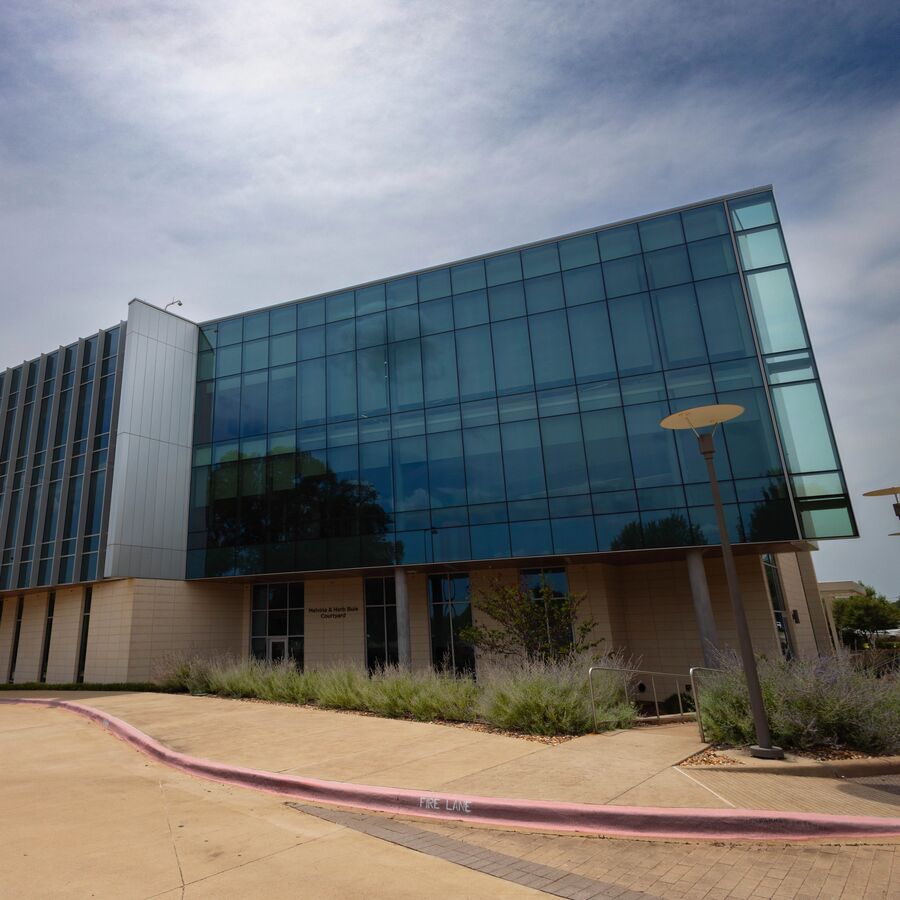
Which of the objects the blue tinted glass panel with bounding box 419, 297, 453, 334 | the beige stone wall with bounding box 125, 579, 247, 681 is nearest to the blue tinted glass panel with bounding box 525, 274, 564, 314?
the blue tinted glass panel with bounding box 419, 297, 453, 334

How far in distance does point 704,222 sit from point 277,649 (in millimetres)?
25029

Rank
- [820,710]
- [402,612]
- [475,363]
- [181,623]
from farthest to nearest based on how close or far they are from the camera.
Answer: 1. [181,623]
2. [402,612]
3. [475,363]
4. [820,710]

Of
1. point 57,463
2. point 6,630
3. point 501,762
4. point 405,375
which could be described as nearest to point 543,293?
point 405,375

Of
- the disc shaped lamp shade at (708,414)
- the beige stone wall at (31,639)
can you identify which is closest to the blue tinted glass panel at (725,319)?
the disc shaped lamp shade at (708,414)

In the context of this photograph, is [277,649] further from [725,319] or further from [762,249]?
[762,249]

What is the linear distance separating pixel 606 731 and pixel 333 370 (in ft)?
64.9

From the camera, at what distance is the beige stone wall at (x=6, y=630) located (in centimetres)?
3134

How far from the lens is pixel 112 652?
25484 mm

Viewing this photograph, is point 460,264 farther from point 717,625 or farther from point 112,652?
point 112,652

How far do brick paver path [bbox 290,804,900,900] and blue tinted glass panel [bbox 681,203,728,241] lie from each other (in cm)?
2073

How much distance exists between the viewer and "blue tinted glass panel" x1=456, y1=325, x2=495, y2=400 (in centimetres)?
2411

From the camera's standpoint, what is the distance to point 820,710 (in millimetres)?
8727

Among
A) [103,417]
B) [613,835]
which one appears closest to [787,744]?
[613,835]

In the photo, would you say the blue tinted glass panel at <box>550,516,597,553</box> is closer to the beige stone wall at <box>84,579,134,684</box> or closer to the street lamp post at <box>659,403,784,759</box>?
the street lamp post at <box>659,403,784,759</box>
